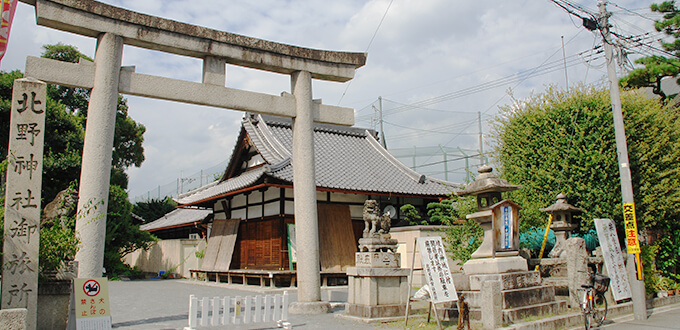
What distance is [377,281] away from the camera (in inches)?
375

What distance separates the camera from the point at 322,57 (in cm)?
1180

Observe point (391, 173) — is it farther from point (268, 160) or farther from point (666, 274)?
point (666, 274)

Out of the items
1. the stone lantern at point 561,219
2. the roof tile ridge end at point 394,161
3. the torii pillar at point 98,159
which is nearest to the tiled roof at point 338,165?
the roof tile ridge end at point 394,161

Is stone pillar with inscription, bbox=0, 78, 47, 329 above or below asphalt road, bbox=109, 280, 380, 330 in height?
above

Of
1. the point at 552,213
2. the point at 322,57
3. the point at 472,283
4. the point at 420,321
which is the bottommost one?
the point at 420,321

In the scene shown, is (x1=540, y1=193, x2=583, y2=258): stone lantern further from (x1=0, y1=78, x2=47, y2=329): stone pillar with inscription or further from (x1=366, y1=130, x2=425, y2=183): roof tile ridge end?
(x1=0, y1=78, x2=47, y2=329): stone pillar with inscription

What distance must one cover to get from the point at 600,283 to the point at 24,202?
35.6 feet

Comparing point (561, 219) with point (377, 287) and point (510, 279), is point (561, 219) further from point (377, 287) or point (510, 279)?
point (377, 287)

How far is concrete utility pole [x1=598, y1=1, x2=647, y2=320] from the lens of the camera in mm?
10672

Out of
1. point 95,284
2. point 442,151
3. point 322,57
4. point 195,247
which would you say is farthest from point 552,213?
point 442,151

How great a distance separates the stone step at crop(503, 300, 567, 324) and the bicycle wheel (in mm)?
600

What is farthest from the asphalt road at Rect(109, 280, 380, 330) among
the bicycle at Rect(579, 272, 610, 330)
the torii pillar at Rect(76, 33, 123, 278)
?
the bicycle at Rect(579, 272, 610, 330)

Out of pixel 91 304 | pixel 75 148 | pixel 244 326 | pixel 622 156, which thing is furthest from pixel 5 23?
pixel 75 148

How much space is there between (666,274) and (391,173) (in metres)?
10.4
